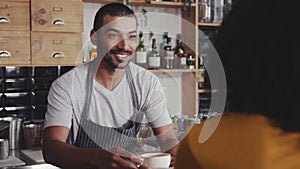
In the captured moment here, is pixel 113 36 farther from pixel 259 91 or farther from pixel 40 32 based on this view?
pixel 259 91

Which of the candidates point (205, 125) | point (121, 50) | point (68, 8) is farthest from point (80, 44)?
point (205, 125)

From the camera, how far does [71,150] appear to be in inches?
69.7

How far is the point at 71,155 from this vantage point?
5.77 ft

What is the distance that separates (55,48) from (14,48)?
24cm

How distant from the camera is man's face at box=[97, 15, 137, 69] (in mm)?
2105

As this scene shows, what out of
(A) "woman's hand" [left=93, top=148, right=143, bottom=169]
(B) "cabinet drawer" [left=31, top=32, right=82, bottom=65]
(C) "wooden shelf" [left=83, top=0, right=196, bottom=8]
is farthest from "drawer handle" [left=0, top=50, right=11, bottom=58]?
(A) "woman's hand" [left=93, top=148, right=143, bottom=169]

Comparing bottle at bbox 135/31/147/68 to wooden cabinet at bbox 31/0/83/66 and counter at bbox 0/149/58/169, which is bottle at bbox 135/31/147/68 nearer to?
wooden cabinet at bbox 31/0/83/66

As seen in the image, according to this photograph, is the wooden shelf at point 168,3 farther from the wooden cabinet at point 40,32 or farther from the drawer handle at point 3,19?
the drawer handle at point 3,19

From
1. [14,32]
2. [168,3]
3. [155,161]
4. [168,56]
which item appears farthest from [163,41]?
[155,161]

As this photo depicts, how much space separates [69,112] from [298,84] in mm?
1402

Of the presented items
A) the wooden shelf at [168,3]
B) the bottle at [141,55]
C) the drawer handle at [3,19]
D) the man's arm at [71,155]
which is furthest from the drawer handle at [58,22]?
the man's arm at [71,155]

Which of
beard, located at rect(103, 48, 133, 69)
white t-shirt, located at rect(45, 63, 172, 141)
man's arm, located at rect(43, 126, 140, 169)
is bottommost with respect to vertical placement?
man's arm, located at rect(43, 126, 140, 169)

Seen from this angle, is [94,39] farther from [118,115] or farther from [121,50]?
[118,115]

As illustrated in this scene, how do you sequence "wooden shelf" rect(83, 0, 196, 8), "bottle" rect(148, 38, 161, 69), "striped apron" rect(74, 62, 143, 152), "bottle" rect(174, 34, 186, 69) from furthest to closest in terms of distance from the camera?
"bottle" rect(174, 34, 186, 69), "bottle" rect(148, 38, 161, 69), "wooden shelf" rect(83, 0, 196, 8), "striped apron" rect(74, 62, 143, 152)
